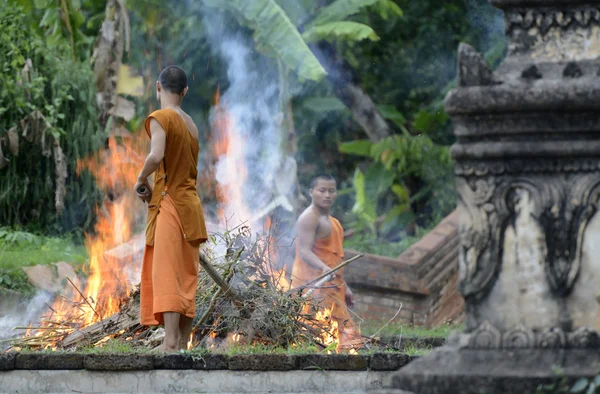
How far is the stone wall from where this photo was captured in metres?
14.5

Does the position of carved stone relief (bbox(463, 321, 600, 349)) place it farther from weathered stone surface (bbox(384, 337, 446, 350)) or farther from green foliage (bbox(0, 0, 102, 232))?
green foliage (bbox(0, 0, 102, 232))

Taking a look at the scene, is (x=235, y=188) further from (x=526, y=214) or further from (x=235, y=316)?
(x=526, y=214)

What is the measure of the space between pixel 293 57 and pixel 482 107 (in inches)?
451

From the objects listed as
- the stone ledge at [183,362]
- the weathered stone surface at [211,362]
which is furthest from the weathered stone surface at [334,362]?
the stone ledge at [183,362]

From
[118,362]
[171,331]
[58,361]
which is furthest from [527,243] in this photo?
[171,331]

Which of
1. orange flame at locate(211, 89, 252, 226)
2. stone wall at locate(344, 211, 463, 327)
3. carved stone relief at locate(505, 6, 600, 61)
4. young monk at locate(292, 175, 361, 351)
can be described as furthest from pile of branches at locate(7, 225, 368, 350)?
stone wall at locate(344, 211, 463, 327)

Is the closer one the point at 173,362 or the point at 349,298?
the point at 173,362

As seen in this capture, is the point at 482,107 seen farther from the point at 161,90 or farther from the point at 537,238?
the point at 161,90

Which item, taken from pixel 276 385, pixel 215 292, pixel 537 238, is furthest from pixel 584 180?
pixel 215 292

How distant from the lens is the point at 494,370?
4.59m

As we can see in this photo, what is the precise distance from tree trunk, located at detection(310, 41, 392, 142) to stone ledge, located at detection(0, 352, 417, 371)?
13200mm

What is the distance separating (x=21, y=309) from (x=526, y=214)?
7.50m

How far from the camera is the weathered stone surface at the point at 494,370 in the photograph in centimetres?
447

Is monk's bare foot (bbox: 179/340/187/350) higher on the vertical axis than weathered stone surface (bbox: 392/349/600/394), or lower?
lower
